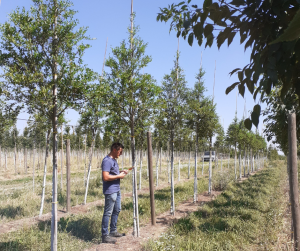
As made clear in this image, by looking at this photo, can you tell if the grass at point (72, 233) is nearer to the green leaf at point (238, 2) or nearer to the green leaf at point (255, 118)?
the green leaf at point (255, 118)

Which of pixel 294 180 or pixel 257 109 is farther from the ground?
pixel 257 109

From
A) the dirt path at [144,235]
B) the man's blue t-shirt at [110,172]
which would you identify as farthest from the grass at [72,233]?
the man's blue t-shirt at [110,172]

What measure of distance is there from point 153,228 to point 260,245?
279cm

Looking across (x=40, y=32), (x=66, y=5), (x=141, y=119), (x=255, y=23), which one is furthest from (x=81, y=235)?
(x=255, y=23)

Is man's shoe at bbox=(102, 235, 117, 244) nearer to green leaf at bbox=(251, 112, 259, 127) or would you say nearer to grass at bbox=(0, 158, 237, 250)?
grass at bbox=(0, 158, 237, 250)

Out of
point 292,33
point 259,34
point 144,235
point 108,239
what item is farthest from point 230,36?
point 144,235

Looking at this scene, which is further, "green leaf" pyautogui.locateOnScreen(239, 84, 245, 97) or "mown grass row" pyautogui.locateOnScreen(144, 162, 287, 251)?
"mown grass row" pyautogui.locateOnScreen(144, 162, 287, 251)

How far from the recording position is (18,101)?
179 inches

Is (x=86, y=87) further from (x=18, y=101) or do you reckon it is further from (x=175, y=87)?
(x=175, y=87)

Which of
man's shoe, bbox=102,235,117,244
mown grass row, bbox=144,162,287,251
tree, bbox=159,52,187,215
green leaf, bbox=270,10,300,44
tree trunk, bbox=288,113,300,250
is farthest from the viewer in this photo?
tree, bbox=159,52,187,215

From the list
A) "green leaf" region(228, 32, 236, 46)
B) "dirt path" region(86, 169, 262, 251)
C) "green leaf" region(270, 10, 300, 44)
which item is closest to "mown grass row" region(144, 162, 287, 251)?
"dirt path" region(86, 169, 262, 251)

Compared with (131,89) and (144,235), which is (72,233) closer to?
(144,235)

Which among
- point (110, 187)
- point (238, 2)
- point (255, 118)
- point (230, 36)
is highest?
point (238, 2)

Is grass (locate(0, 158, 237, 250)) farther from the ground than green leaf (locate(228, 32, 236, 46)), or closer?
closer
